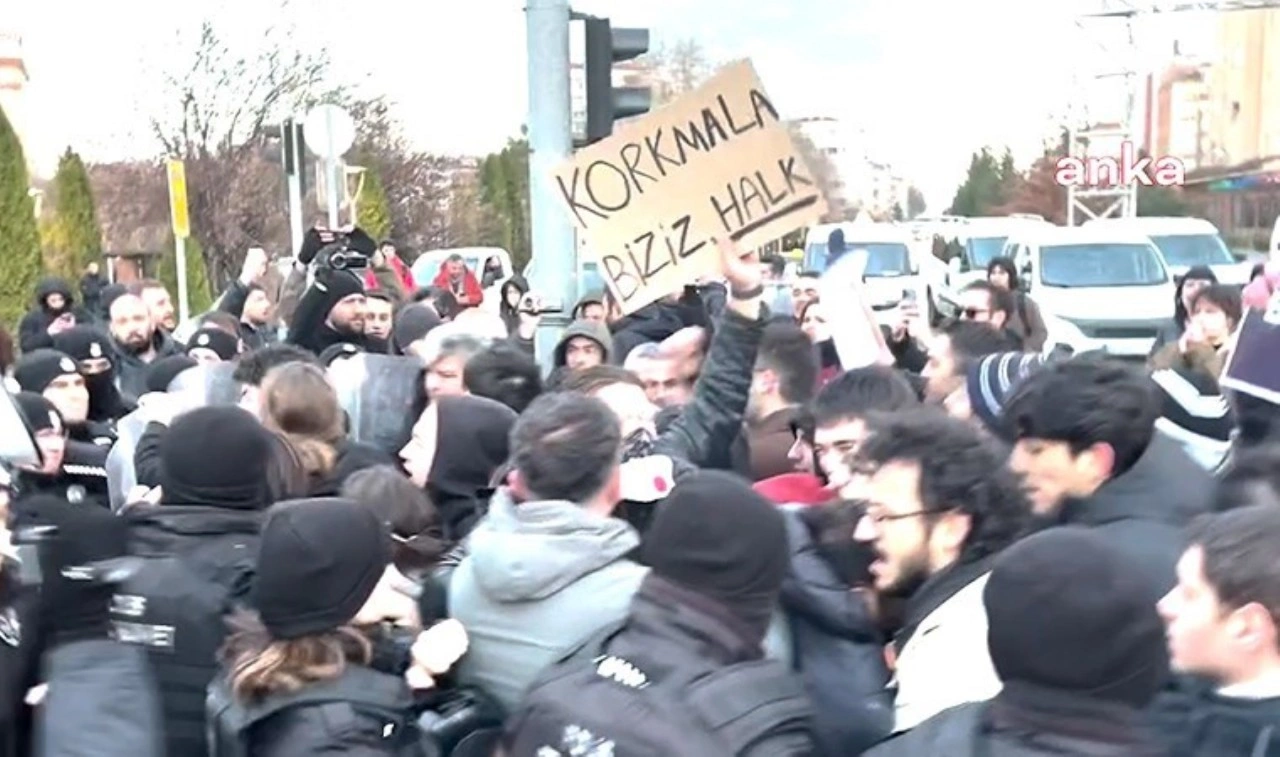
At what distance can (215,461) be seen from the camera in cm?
357

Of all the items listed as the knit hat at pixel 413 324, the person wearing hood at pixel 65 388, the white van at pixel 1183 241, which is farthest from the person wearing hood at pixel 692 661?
the white van at pixel 1183 241

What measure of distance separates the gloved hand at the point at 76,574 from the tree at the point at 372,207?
2942cm

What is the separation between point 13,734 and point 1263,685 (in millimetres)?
2213

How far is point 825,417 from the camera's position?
4.18m

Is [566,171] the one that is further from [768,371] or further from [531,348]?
[531,348]

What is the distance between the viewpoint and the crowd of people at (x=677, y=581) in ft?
8.33

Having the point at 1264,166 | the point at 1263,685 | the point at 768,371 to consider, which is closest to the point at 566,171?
the point at 768,371

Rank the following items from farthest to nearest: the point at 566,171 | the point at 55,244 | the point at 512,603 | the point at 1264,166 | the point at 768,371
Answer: the point at 1264,166, the point at 55,244, the point at 566,171, the point at 768,371, the point at 512,603

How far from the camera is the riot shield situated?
234 inches

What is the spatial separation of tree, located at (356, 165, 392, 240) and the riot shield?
2669 centimetres

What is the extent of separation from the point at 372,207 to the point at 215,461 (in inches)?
1222

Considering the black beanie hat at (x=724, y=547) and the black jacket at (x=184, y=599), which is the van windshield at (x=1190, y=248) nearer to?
the black jacket at (x=184, y=599)

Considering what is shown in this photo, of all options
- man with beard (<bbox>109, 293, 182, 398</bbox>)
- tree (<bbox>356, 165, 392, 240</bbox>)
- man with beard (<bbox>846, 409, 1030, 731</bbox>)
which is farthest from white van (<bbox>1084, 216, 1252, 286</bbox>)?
man with beard (<bbox>846, 409, 1030, 731</bbox>)

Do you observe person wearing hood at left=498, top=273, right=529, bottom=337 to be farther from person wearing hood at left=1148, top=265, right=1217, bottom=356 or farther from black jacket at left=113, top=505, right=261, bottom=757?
black jacket at left=113, top=505, right=261, bottom=757
